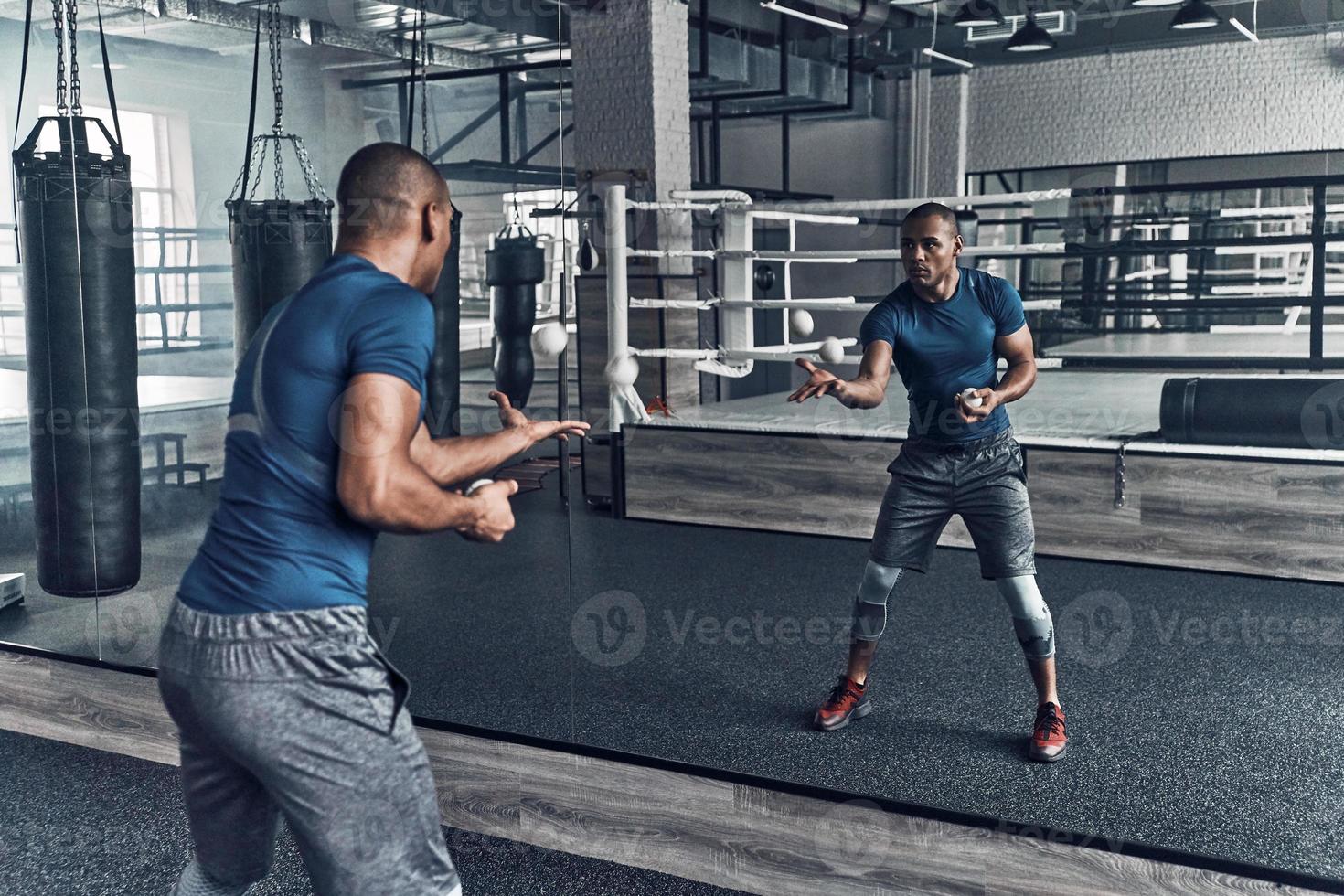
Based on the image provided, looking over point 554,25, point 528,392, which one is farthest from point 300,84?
point 528,392

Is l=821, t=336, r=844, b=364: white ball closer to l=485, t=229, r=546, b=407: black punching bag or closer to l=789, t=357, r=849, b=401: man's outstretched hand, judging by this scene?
l=485, t=229, r=546, b=407: black punching bag

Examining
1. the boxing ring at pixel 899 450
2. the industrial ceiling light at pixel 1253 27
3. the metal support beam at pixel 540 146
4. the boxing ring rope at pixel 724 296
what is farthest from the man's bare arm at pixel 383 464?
the industrial ceiling light at pixel 1253 27

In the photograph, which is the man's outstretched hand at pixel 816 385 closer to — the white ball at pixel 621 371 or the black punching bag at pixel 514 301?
the black punching bag at pixel 514 301

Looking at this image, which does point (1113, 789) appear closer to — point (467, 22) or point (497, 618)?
point (497, 618)

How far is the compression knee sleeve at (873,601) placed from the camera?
9.09 feet

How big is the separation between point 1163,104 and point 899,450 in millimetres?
5954

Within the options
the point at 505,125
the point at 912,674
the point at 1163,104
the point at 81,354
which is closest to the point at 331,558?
the point at 505,125

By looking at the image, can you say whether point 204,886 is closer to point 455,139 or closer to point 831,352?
point 455,139

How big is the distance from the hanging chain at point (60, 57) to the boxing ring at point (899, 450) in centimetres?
225

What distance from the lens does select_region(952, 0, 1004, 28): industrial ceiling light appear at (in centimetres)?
651

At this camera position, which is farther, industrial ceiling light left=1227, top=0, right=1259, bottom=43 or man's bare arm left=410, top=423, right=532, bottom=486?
industrial ceiling light left=1227, top=0, right=1259, bottom=43

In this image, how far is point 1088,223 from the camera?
27.8 ft

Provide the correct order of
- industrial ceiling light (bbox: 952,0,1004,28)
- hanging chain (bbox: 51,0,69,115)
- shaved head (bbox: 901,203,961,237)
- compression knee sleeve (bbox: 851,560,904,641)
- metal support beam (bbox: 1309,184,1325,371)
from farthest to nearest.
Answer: industrial ceiling light (bbox: 952,0,1004,28), metal support beam (bbox: 1309,184,1325,371), hanging chain (bbox: 51,0,69,115), compression knee sleeve (bbox: 851,560,904,641), shaved head (bbox: 901,203,961,237)

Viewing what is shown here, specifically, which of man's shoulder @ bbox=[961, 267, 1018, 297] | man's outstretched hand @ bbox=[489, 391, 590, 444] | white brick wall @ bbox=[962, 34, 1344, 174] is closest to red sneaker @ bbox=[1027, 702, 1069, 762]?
man's shoulder @ bbox=[961, 267, 1018, 297]
